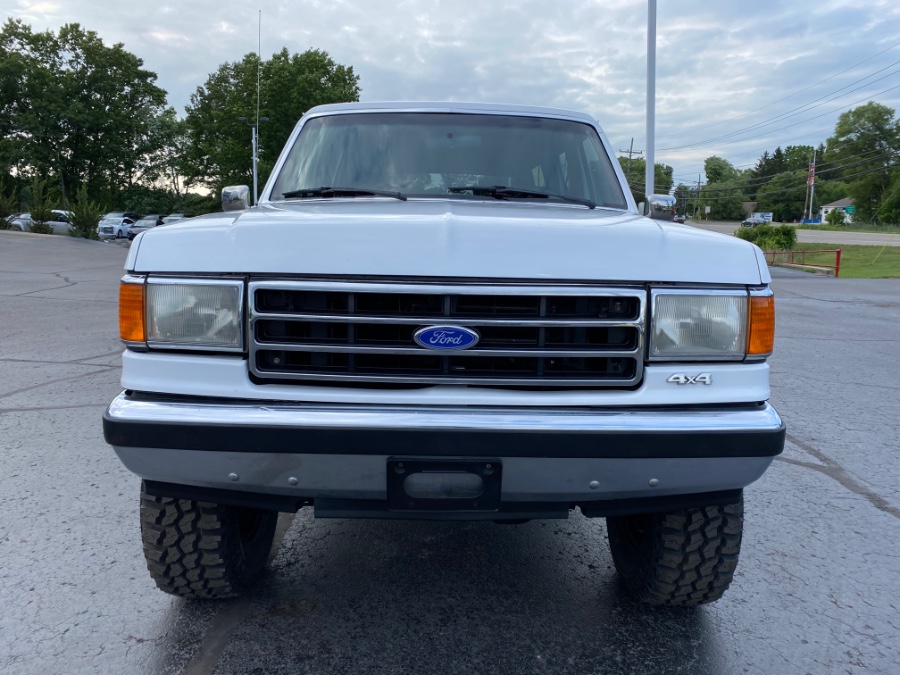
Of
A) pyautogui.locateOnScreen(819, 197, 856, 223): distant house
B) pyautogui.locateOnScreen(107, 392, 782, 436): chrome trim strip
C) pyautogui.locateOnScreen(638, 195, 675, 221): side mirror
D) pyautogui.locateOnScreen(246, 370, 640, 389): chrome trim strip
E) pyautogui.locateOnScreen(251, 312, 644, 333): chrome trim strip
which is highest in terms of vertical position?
pyautogui.locateOnScreen(819, 197, 856, 223): distant house

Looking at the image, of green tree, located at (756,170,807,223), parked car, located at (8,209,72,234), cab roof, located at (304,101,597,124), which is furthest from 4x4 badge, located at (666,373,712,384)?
green tree, located at (756,170,807,223)

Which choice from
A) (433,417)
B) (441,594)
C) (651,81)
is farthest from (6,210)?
(433,417)

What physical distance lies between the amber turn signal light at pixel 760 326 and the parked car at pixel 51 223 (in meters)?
31.5

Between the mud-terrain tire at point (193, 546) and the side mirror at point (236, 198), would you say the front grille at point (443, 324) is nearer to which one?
the mud-terrain tire at point (193, 546)

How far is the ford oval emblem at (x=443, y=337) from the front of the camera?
2.20 m

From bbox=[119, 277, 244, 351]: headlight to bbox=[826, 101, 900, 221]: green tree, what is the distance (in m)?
98.9

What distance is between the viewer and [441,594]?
9.75ft

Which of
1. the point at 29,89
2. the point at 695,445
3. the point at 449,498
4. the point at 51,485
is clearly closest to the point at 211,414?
the point at 449,498

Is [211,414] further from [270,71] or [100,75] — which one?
[100,75]

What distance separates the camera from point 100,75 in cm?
4781

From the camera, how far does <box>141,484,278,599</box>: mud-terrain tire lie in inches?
99.9

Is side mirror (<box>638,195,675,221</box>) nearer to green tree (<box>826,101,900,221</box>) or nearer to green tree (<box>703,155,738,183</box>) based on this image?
green tree (<box>826,101,900,221</box>)

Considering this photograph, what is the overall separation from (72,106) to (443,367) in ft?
169

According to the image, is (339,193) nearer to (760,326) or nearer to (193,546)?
(193,546)
